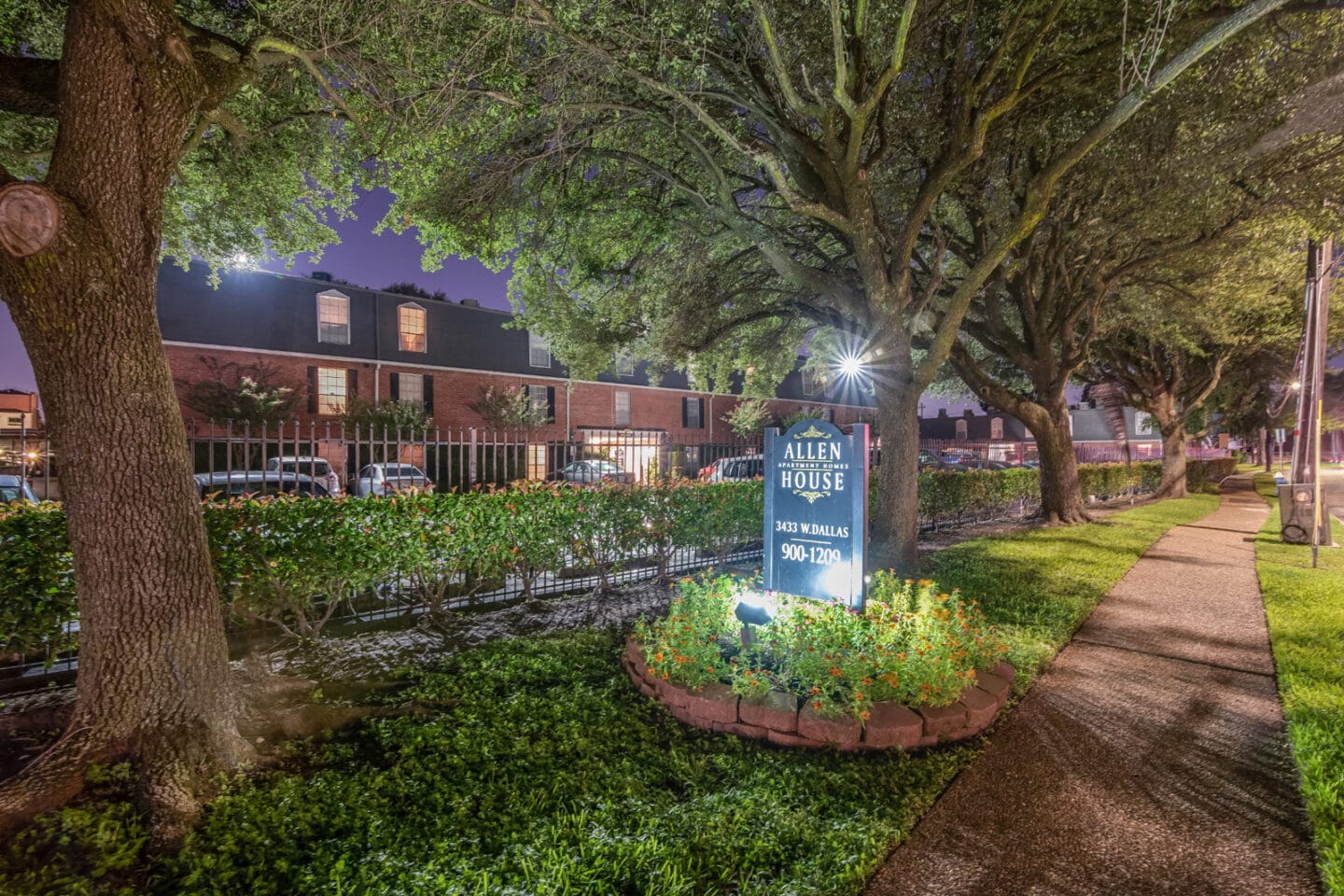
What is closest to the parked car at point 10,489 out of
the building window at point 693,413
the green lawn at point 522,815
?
the green lawn at point 522,815

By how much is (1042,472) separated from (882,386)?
31.0ft

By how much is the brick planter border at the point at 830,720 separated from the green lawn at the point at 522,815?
11 cm

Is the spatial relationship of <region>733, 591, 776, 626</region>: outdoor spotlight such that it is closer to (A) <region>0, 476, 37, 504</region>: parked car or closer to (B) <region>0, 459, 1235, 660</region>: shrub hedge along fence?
(B) <region>0, 459, 1235, 660</region>: shrub hedge along fence

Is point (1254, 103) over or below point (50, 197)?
over

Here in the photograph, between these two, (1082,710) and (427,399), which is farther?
(427,399)

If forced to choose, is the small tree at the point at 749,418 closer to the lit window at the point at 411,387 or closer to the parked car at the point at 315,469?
the lit window at the point at 411,387

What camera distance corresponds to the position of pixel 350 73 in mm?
6621

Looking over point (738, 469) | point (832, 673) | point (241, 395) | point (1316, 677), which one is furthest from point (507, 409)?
point (1316, 677)

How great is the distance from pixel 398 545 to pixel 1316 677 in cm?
834

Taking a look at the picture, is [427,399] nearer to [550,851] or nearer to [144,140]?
[144,140]

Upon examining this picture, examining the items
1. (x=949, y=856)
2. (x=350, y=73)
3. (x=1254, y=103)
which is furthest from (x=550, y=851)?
(x=1254, y=103)

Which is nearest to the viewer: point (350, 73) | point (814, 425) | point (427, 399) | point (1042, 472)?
point (814, 425)

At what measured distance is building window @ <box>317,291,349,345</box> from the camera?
82.9 ft

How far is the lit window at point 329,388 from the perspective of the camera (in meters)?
25.0
